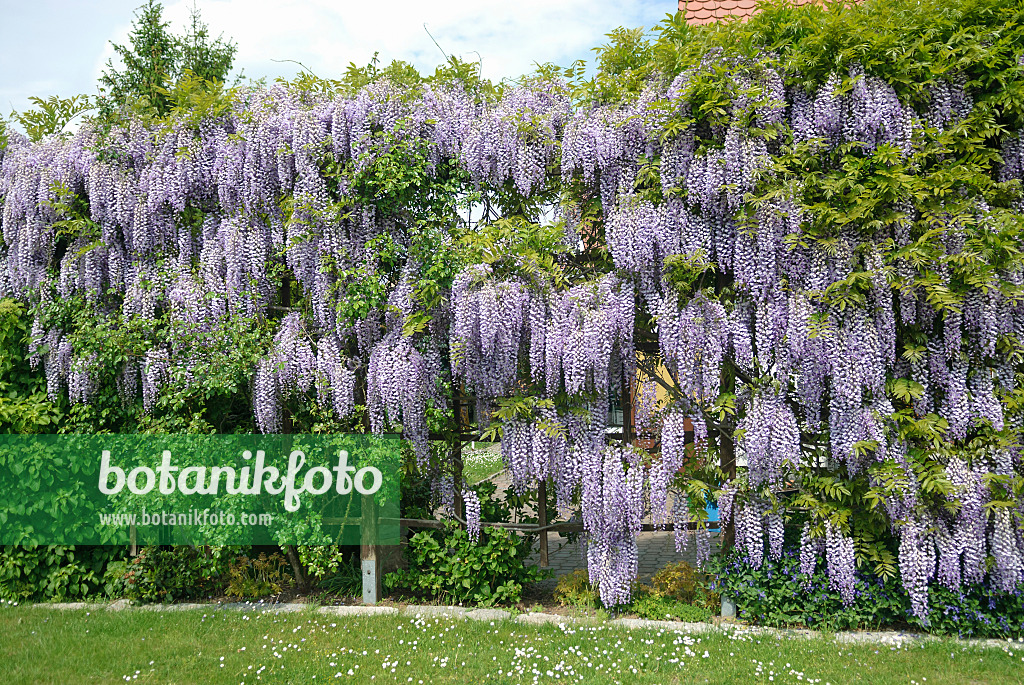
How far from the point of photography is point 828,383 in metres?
4.47

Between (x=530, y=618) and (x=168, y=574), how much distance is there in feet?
9.63

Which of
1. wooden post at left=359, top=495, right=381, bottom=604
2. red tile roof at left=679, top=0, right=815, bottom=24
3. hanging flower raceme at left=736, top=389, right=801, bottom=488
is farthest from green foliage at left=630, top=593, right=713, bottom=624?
red tile roof at left=679, top=0, right=815, bottom=24

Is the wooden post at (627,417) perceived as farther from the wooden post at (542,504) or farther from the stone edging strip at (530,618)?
the stone edging strip at (530,618)

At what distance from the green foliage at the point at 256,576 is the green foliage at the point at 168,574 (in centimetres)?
14

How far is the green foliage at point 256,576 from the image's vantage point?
545 cm

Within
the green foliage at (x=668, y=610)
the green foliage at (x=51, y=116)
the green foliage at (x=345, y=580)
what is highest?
the green foliage at (x=51, y=116)

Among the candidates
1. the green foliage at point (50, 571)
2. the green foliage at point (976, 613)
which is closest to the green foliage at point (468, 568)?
the green foliage at point (50, 571)

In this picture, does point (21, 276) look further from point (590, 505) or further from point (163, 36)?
point (163, 36)

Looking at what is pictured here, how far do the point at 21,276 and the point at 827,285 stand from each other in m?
6.29

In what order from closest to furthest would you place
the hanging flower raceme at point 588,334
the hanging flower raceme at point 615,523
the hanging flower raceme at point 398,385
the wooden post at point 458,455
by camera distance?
the hanging flower raceme at point 588,334, the hanging flower raceme at point 615,523, the hanging flower raceme at point 398,385, the wooden post at point 458,455

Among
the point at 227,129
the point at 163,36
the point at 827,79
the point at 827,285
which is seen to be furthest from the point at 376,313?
the point at 163,36

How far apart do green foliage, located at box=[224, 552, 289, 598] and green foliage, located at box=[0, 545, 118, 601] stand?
1045mm

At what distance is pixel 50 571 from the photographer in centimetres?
557

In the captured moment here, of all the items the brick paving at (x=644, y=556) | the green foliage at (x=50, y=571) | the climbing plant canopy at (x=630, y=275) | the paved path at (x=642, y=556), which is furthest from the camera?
the brick paving at (x=644, y=556)
